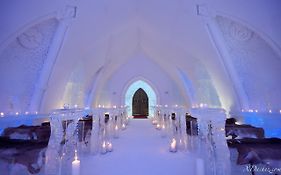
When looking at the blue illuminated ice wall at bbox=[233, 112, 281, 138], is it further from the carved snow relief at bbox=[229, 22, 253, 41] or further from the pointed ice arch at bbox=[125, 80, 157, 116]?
the pointed ice arch at bbox=[125, 80, 157, 116]

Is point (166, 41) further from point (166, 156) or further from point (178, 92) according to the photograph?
point (166, 156)

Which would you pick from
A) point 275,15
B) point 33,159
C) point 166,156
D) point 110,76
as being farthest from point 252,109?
point 110,76

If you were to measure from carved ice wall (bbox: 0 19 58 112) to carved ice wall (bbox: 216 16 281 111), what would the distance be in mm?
5994

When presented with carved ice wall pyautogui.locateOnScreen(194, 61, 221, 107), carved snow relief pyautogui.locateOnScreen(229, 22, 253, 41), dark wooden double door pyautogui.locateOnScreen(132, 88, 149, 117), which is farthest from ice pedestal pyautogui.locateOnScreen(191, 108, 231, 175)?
dark wooden double door pyautogui.locateOnScreen(132, 88, 149, 117)

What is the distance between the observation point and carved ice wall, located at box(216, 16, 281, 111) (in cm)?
632

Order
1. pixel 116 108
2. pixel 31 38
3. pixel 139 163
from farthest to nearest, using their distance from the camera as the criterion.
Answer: pixel 116 108
pixel 31 38
pixel 139 163

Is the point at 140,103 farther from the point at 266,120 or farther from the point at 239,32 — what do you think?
the point at 239,32

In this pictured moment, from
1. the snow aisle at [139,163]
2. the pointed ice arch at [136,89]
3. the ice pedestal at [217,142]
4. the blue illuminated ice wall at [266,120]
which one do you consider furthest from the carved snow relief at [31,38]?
the pointed ice arch at [136,89]

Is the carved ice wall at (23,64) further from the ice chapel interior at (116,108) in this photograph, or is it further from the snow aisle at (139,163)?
the snow aisle at (139,163)

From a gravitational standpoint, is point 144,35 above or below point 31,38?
above

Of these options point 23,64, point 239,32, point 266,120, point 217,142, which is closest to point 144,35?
point 239,32

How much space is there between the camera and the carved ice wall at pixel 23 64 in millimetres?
6121

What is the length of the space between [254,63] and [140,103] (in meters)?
12.7

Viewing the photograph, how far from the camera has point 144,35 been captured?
12516 mm
